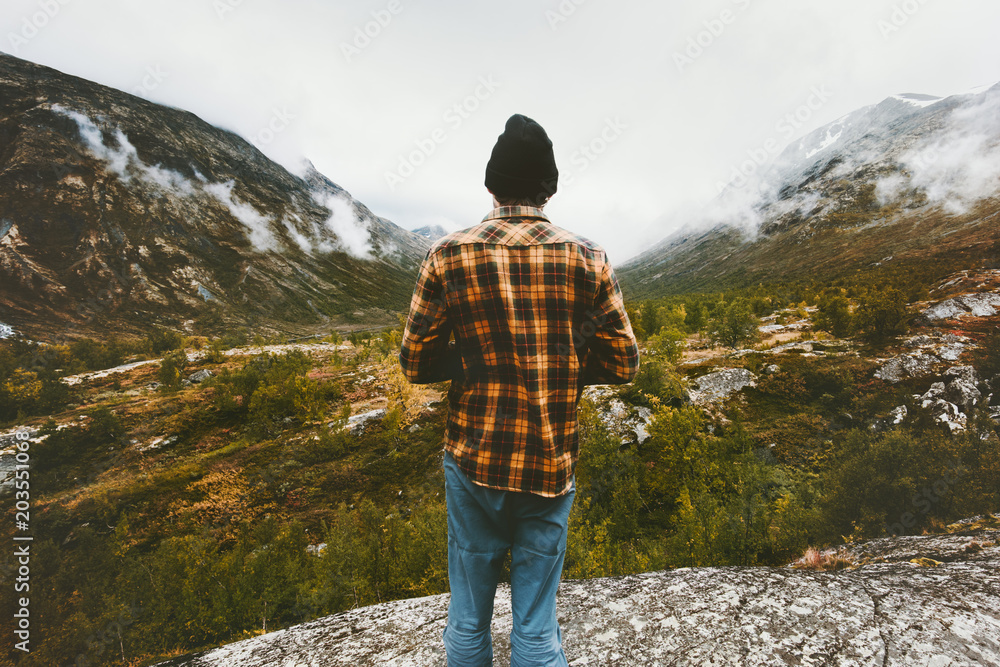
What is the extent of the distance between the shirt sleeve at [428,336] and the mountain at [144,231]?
115 meters

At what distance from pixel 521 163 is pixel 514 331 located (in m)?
0.91

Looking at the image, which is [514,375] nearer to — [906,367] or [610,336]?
[610,336]

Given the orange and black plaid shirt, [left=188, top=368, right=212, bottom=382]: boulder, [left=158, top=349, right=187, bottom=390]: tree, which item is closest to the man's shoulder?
the orange and black plaid shirt

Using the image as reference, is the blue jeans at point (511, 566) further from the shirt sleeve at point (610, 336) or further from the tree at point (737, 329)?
the tree at point (737, 329)

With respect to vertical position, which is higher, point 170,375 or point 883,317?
point 170,375

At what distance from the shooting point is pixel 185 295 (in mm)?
119375

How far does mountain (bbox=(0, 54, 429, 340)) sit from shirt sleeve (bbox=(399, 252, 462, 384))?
115 meters

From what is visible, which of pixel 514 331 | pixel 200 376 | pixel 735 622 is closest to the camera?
pixel 514 331

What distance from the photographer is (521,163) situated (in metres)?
1.88

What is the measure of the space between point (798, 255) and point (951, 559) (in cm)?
15840

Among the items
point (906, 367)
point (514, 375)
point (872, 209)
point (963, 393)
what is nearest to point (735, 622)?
point (514, 375)

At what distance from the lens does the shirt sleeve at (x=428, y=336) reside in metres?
1.87

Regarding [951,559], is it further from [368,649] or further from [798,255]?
[798,255]

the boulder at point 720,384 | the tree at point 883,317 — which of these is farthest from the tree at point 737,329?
the boulder at point 720,384
